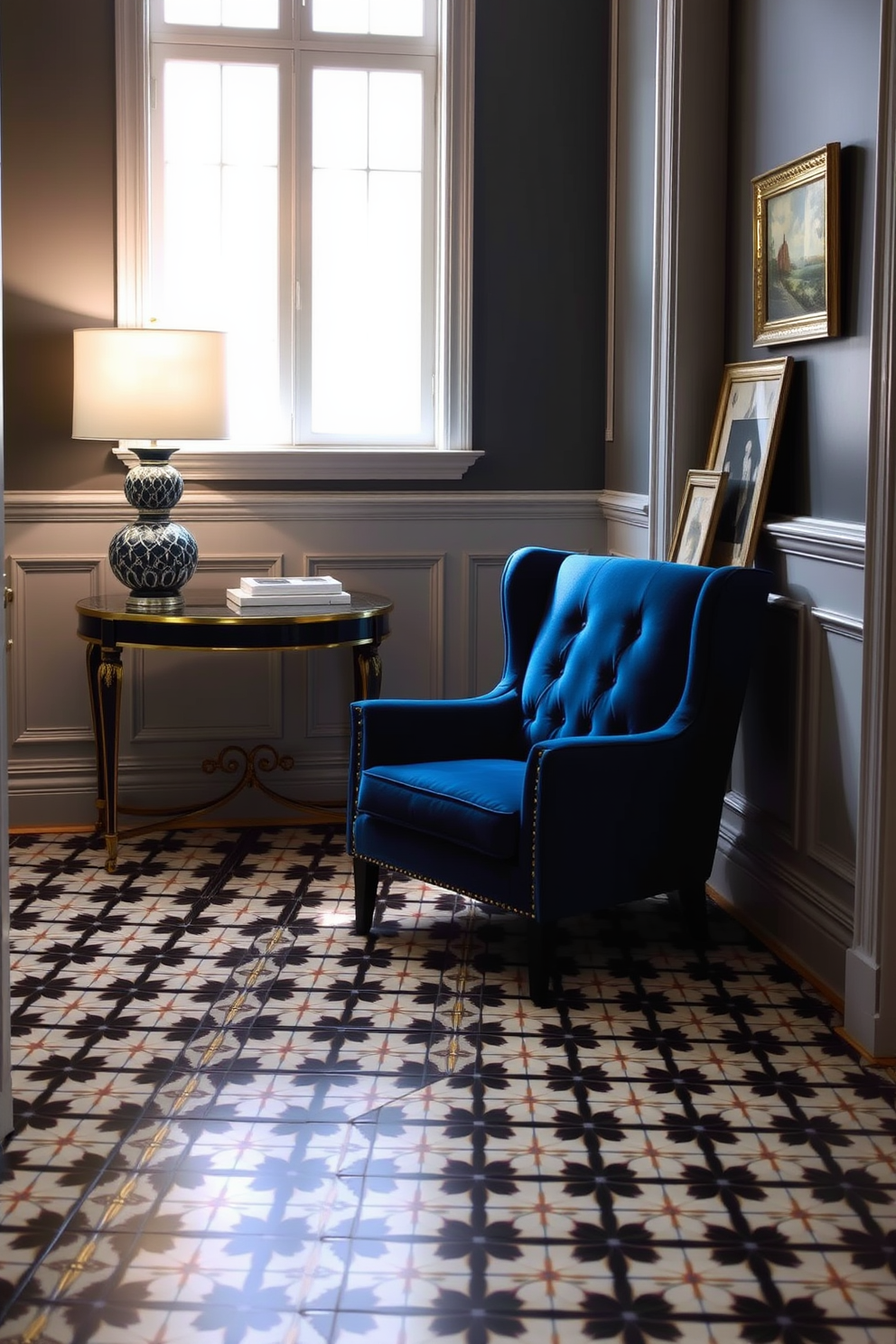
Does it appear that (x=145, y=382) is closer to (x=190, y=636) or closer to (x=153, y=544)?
(x=153, y=544)

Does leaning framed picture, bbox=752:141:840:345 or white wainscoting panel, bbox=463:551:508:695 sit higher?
leaning framed picture, bbox=752:141:840:345

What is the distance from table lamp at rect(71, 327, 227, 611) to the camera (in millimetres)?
3914

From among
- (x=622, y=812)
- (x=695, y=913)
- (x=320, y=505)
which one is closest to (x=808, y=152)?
(x=622, y=812)

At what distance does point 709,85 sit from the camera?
376 centimetres

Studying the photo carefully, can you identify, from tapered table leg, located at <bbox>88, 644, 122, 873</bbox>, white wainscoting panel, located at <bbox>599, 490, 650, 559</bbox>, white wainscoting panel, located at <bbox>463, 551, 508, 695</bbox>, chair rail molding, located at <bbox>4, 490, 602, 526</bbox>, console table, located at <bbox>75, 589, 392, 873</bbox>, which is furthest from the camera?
white wainscoting panel, located at <bbox>463, 551, 508, 695</bbox>

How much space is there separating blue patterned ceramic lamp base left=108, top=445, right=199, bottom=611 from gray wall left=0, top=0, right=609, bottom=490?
1.16ft

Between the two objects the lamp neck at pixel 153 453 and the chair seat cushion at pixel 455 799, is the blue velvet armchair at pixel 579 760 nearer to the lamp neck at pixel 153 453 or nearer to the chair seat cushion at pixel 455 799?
the chair seat cushion at pixel 455 799

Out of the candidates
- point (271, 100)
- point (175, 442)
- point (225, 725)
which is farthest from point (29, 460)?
point (271, 100)

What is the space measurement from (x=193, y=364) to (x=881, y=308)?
199cm

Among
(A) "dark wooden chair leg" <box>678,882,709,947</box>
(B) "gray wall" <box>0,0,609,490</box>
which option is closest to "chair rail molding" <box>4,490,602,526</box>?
(B) "gray wall" <box>0,0,609,490</box>

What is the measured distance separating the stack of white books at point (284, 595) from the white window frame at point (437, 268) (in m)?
0.55

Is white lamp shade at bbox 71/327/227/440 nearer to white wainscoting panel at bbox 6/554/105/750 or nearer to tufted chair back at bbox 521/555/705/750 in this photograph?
white wainscoting panel at bbox 6/554/105/750

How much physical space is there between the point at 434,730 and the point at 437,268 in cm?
169

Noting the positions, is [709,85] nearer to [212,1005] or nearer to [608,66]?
[608,66]
